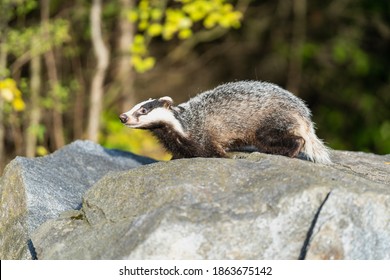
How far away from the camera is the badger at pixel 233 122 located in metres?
6.06

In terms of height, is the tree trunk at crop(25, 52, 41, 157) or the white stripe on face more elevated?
the white stripe on face

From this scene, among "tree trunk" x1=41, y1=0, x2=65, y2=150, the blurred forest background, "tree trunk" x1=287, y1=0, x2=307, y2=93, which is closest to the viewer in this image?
"tree trunk" x1=41, y1=0, x2=65, y2=150

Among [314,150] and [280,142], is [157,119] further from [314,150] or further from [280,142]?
[314,150]

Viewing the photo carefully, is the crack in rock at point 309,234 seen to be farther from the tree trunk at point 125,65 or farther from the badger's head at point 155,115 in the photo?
the tree trunk at point 125,65

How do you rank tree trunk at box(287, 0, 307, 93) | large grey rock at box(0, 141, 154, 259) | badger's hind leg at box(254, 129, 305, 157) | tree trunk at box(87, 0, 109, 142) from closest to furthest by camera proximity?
large grey rock at box(0, 141, 154, 259) → badger's hind leg at box(254, 129, 305, 157) → tree trunk at box(87, 0, 109, 142) → tree trunk at box(287, 0, 307, 93)

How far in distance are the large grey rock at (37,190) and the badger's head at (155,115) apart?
2.15 feet

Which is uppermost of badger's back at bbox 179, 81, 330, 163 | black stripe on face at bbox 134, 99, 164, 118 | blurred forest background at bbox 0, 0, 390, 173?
black stripe on face at bbox 134, 99, 164, 118

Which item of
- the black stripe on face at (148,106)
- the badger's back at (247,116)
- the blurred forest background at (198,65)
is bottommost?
the blurred forest background at (198,65)

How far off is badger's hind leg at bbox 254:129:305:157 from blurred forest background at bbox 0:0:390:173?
4924 mm

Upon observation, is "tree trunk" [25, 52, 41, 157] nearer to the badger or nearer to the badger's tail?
the badger

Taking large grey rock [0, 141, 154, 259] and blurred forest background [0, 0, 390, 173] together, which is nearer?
large grey rock [0, 141, 154, 259]

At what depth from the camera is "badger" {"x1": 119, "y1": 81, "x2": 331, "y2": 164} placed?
6062 millimetres

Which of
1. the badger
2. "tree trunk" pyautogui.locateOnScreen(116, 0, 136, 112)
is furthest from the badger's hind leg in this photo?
"tree trunk" pyautogui.locateOnScreen(116, 0, 136, 112)

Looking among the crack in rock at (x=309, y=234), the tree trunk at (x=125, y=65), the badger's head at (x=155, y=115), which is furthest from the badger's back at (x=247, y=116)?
the tree trunk at (x=125, y=65)
